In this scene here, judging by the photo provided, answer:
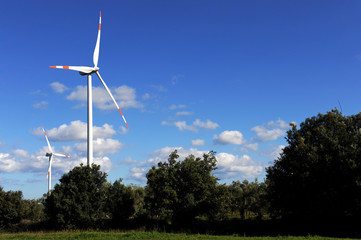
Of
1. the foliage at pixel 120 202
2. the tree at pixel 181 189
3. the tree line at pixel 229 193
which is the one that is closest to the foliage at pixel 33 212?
the tree line at pixel 229 193

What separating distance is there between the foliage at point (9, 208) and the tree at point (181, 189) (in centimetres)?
2857

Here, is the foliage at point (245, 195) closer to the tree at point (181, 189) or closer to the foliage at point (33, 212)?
the tree at point (181, 189)

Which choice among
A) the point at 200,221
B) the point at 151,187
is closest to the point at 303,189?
the point at 200,221

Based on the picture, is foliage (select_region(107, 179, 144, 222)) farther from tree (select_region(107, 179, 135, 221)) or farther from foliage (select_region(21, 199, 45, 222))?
foliage (select_region(21, 199, 45, 222))

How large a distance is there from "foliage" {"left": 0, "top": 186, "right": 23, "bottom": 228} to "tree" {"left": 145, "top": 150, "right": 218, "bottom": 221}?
28572mm

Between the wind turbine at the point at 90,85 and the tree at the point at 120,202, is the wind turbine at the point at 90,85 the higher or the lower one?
the higher one

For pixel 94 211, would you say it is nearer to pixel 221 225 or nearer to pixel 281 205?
pixel 221 225

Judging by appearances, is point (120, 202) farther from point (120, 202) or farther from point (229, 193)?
point (229, 193)

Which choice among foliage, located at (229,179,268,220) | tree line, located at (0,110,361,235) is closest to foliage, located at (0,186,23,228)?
tree line, located at (0,110,361,235)

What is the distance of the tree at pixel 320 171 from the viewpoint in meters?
37.2

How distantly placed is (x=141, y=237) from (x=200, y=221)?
1955 cm

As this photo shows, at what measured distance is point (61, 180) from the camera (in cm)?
5438

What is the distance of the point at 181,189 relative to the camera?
50.2 metres

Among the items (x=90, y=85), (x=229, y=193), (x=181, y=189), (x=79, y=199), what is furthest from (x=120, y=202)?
(x=90, y=85)
